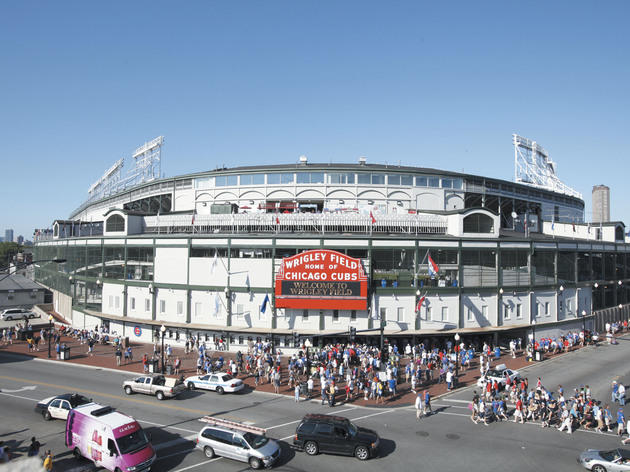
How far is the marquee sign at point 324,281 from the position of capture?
37.6 metres

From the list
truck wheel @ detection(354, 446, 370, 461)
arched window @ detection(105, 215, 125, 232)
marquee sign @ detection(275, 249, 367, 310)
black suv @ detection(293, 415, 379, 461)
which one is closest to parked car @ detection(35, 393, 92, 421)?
black suv @ detection(293, 415, 379, 461)

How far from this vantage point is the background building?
93.2m

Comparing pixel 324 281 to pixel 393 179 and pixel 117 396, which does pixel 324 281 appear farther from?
pixel 393 179

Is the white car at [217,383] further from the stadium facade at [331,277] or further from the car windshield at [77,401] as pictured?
the stadium facade at [331,277]

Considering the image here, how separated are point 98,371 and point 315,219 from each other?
23.7 meters

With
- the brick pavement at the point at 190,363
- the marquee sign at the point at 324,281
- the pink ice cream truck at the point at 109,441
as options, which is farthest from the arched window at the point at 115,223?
the pink ice cream truck at the point at 109,441

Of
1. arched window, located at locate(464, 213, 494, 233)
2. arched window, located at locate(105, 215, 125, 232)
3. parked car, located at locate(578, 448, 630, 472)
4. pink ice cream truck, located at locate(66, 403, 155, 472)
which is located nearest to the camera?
pink ice cream truck, located at locate(66, 403, 155, 472)

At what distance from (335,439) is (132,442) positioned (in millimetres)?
8898

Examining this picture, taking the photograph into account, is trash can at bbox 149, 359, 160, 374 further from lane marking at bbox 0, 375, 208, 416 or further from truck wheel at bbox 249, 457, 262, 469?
truck wheel at bbox 249, 457, 262, 469

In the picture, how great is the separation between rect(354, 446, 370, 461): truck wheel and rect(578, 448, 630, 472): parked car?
372 inches

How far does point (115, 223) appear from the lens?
4962 centimetres

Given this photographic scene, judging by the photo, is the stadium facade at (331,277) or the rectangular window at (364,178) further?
the rectangular window at (364,178)

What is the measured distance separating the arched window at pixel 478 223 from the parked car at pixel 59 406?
114 ft

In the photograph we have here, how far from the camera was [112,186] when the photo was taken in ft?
317
